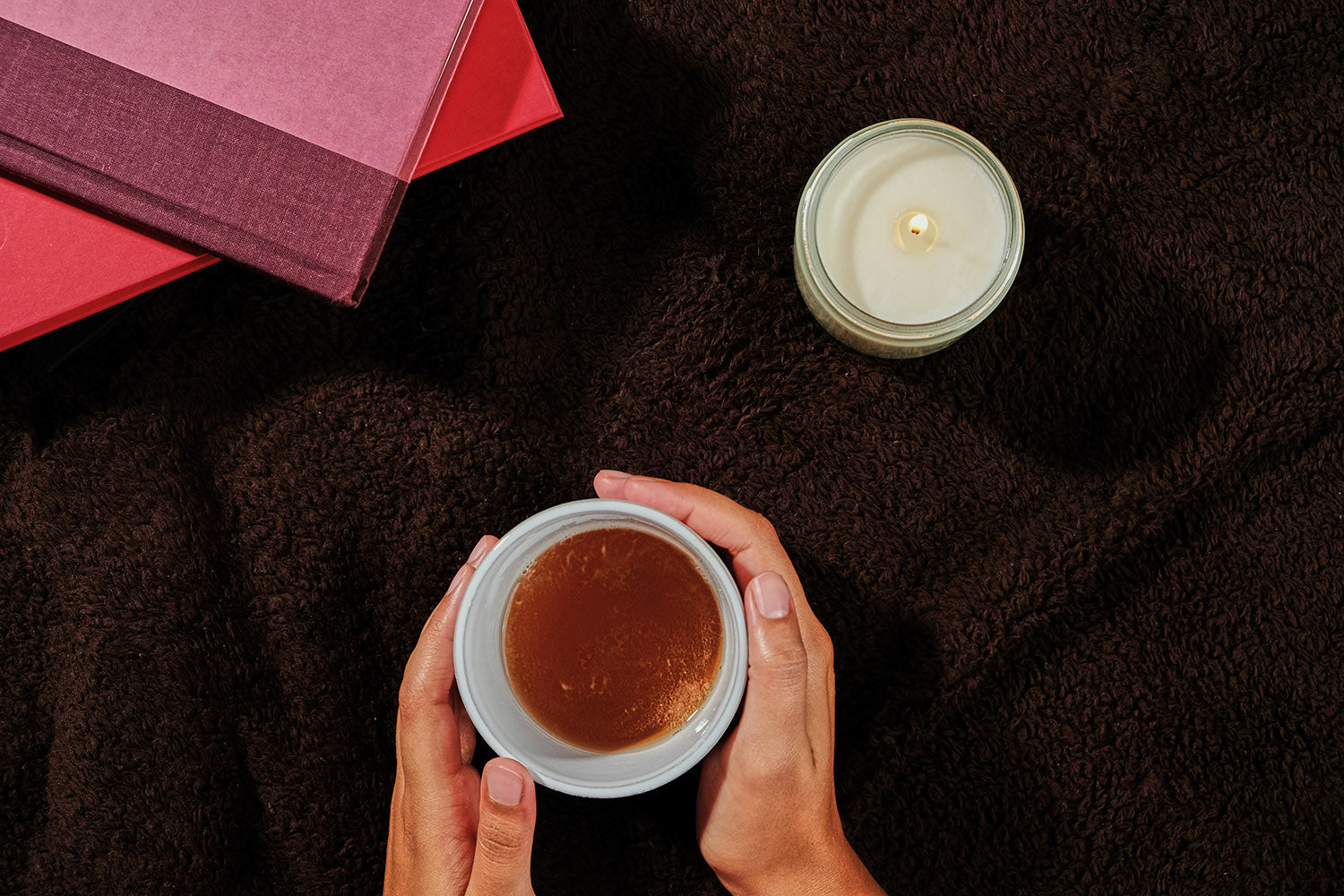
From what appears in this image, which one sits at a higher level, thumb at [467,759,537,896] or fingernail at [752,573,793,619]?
fingernail at [752,573,793,619]

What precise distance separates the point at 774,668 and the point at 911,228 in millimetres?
282

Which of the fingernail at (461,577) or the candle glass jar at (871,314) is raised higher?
the candle glass jar at (871,314)

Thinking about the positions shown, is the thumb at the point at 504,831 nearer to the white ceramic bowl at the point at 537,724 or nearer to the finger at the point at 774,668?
the white ceramic bowl at the point at 537,724

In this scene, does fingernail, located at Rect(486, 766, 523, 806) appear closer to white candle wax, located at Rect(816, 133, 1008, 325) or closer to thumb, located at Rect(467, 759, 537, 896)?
thumb, located at Rect(467, 759, 537, 896)

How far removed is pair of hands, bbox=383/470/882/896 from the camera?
53cm

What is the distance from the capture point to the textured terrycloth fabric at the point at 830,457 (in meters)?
0.64

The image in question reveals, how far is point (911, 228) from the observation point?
0.57 m

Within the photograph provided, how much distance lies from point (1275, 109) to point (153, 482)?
2.72 ft

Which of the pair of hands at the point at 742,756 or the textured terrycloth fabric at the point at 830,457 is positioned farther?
the textured terrycloth fabric at the point at 830,457

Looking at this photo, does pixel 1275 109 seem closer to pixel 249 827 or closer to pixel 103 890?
pixel 249 827

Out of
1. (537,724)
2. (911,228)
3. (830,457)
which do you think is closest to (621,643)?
(537,724)

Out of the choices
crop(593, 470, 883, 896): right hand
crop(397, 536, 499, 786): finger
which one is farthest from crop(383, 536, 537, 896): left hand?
crop(593, 470, 883, 896): right hand

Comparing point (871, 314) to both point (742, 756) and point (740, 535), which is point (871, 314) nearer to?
Result: point (740, 535)

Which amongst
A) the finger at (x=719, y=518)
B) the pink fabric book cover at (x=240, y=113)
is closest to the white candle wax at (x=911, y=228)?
the finger at (x=719, y=518)
